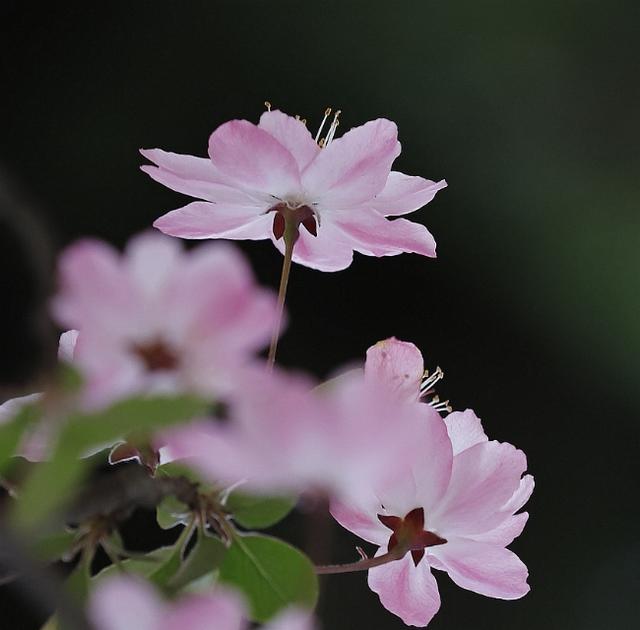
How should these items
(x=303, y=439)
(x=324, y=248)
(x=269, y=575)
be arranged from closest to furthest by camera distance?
1. (x=303, y=439)
2. (x=269, y=575)
3. (x=324, y=248)

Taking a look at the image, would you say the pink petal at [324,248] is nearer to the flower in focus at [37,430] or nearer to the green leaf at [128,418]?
the flower in focus at [37,430]

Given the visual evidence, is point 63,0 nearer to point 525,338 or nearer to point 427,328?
point 427,328

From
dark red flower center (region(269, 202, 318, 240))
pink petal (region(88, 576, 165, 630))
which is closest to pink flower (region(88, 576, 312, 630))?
pink petal (region(88, 576, 165, 630))

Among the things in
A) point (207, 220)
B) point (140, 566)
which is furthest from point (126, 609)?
point (207, 220)

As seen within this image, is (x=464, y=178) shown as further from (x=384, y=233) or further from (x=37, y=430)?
(x=37, y=430)

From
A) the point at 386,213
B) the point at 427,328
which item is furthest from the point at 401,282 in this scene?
the point at 386,213

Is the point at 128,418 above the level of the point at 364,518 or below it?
above

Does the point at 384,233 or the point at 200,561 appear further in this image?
the point at 384,233
